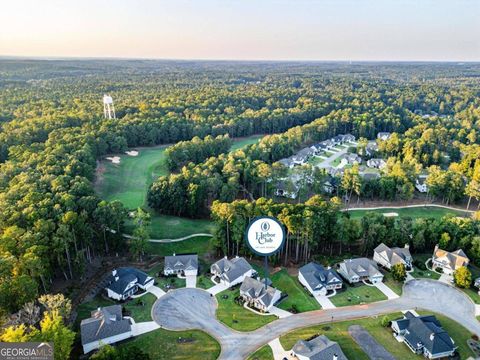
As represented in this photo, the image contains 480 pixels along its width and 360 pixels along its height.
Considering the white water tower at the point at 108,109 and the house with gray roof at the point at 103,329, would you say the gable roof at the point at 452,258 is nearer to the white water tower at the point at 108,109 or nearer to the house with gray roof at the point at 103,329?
the house with gray roof at the point at 103,329

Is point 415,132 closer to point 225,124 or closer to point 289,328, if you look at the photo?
Result: point 225,124

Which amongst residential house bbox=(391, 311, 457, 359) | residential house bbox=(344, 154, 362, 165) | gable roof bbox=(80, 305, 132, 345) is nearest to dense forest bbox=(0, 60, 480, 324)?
gable roof bbox=(80, 305, 132, 345)

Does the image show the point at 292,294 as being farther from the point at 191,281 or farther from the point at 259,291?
the point at 191,281

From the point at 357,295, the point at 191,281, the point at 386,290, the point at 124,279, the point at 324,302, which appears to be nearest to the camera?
the point at 324,302

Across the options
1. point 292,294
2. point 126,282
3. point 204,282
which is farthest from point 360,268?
point 126,282

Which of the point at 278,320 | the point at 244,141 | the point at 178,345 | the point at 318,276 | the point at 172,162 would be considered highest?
the point at 172,162

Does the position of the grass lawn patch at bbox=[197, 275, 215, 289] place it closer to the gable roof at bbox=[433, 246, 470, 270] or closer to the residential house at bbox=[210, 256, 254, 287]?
the residential house at bbox=[210, 256, 254, 287]
